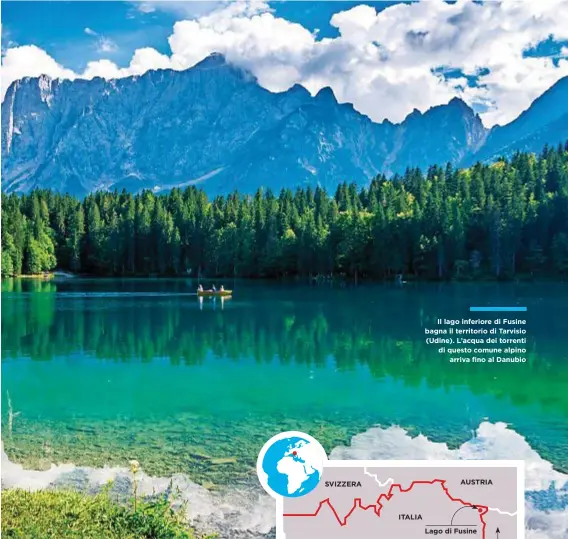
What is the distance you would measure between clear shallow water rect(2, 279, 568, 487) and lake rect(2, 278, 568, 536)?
1.3 inches

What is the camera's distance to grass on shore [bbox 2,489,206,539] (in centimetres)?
540

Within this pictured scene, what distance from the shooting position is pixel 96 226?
213 ft

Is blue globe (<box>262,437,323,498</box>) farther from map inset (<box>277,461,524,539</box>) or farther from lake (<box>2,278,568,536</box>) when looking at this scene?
lake (<box>2,278,568,536</box>)

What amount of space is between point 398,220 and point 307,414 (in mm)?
38474

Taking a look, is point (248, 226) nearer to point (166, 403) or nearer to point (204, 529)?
point (166, 403)

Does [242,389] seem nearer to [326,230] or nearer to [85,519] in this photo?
[85,519]

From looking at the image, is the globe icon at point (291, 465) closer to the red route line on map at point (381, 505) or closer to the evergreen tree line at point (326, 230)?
the red route line on map at point (381, 505)

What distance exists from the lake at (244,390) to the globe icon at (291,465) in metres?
1.16

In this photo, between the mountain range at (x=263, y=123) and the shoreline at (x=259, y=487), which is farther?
the mountain range at (x=263, y=123)

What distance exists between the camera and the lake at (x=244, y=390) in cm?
821

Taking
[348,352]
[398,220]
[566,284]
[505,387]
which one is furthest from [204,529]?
[398,220]

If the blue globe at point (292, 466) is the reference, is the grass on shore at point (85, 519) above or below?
below

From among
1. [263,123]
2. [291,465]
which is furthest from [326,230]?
[263,123]

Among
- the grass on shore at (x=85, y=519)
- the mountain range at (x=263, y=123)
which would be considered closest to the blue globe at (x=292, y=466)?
the grass on shore at (x=85, y=519)
